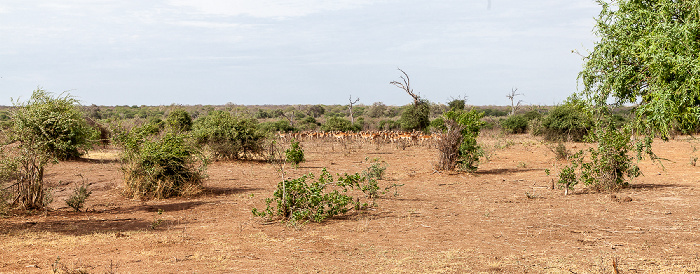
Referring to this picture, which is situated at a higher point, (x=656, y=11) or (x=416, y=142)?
(x=656, y=11)

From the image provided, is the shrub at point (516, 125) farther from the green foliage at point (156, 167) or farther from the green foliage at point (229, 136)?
the green foliage at point (156, 167)

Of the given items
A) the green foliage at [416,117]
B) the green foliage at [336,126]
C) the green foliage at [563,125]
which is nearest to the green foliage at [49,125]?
the green foliage at [563,125]

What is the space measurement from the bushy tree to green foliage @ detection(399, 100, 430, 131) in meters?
31.9

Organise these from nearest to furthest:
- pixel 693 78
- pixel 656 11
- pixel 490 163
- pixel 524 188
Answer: pixel 693 78
pixel 656 11
pixel 524 188
pixel 490 163

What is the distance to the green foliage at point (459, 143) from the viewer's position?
16375 millimetres

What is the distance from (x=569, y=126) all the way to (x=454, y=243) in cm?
2554

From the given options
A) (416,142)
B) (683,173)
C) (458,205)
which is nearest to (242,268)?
(458,205)

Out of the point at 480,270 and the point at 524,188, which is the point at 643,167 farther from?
the point at 480,270

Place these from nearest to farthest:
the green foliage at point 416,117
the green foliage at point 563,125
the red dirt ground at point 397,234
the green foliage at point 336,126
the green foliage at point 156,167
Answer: the red dirt ground at point 397,234 → the green foliage at point 156,167 → the green foliage at point 563,125 → the green foliage at point 336,126 → the green foliage at point 416,117

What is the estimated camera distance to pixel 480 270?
6367 millimetres

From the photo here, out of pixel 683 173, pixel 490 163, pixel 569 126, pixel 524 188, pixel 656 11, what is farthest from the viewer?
pixel 569 126

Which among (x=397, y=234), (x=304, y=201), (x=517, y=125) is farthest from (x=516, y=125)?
(x=397, y=234)

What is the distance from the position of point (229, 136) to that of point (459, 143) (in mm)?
8955

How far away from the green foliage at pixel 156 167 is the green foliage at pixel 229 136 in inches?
295
